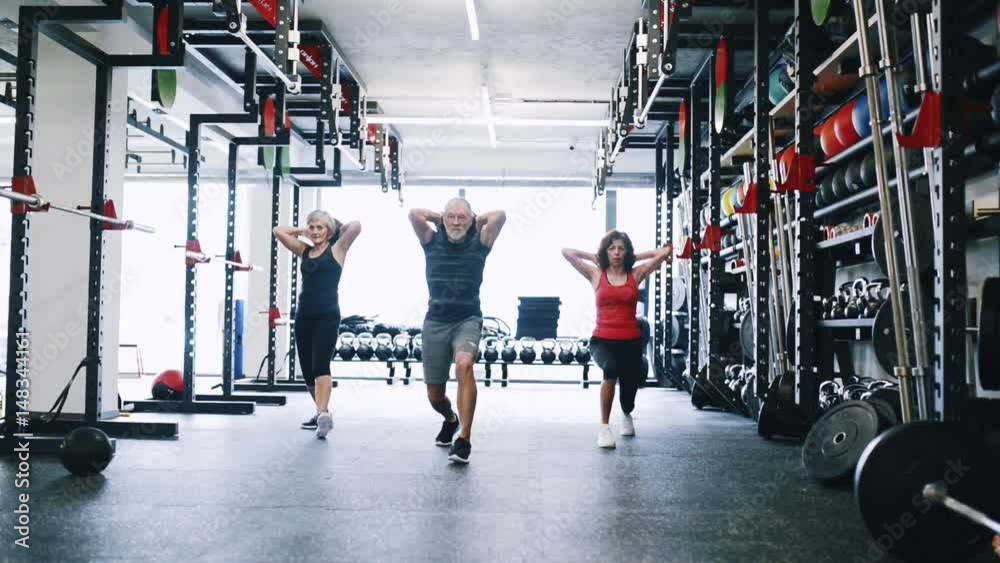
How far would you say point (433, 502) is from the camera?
2768mm

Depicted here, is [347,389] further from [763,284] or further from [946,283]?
[946,283]

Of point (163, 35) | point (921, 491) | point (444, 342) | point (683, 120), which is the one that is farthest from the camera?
point (683, 120)

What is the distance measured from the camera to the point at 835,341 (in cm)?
538

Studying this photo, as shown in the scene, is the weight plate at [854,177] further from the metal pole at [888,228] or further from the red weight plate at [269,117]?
the red weight plate at [269,117]

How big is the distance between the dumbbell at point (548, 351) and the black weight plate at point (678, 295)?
142cm

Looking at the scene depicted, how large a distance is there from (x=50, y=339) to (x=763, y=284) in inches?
158

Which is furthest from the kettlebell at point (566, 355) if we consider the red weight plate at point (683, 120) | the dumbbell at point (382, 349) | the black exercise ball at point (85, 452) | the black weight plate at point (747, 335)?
the black exercise ball at point (85, 452)

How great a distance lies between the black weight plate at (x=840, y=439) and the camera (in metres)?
2.98

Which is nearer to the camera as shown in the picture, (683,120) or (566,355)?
(683,120)

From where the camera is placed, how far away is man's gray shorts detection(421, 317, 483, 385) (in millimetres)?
3653

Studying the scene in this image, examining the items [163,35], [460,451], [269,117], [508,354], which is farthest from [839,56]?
[508,354]

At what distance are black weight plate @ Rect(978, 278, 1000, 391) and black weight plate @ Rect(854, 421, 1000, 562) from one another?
3.13ft

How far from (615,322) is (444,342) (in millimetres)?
1029

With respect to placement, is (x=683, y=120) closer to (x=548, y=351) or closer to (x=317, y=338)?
(x=548, y=351)
